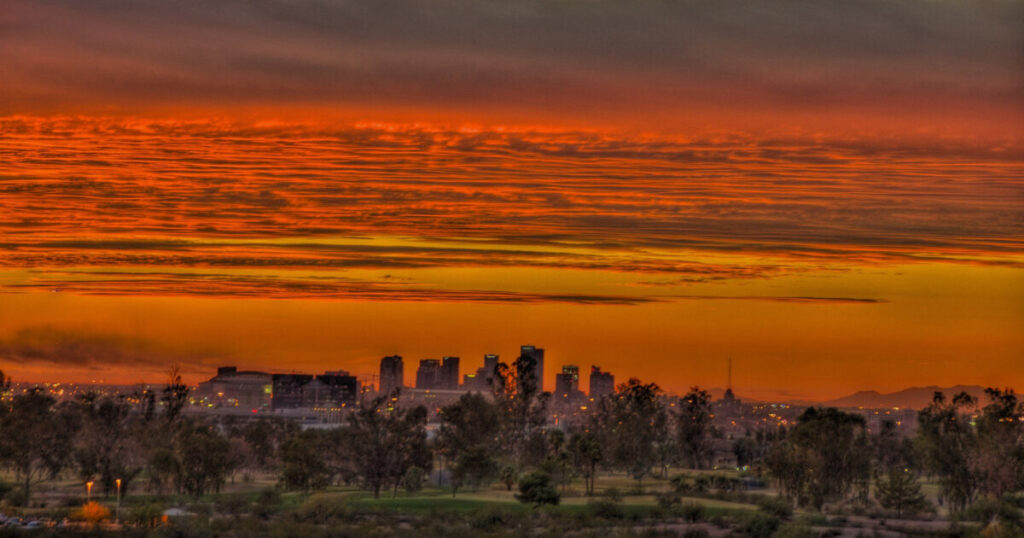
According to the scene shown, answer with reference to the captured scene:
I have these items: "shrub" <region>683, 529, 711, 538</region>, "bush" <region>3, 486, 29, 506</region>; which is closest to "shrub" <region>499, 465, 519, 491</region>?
"shrub" <region>683, 529, 711, 538</region>

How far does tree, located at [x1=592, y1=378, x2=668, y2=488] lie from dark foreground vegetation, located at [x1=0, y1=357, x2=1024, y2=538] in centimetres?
21

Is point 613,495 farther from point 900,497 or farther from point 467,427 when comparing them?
point 467,427

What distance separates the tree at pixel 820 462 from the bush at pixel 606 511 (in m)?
15.6

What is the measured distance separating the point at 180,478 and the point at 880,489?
50.3 m

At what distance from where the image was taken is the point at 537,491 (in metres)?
74.6

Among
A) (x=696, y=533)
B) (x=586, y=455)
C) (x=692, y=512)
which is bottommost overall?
(x=696, y=533)

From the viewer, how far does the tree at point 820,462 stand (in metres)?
81.8

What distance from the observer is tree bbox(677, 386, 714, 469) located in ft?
388

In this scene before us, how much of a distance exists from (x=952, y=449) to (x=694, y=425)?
37130mm

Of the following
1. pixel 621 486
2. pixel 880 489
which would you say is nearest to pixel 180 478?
pixel 621 486

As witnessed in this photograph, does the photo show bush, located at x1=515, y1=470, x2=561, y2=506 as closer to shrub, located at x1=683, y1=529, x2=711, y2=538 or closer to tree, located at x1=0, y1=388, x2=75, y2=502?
shrub, located at x1=683, y1=529, x2=711, y2=538

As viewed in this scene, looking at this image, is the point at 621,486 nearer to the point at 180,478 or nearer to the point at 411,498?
the point at 411,498

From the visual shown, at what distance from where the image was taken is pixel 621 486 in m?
94.2

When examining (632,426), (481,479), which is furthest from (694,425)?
(481,479)
